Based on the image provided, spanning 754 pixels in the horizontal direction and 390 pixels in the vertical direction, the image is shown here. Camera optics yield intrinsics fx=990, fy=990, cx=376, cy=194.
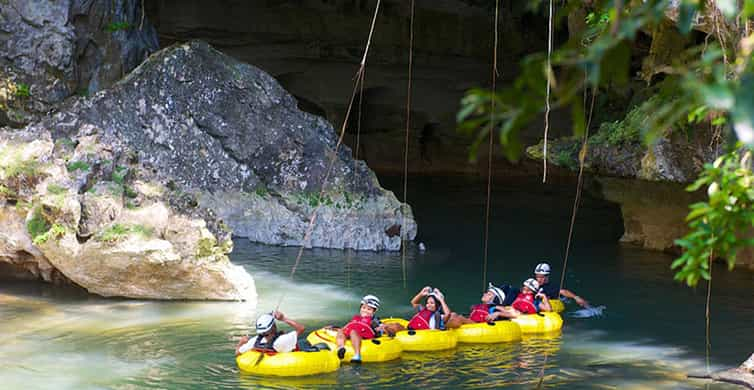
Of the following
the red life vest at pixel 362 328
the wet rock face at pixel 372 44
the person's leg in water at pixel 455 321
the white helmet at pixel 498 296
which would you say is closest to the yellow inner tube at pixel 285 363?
the red life vest at pixel 362 328

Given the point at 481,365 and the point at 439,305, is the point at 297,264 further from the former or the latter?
the point at 481,365

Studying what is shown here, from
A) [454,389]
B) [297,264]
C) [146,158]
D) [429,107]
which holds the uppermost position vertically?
[429,107]

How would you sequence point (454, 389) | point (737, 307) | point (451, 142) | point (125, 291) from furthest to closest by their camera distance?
1. point (451, 142)
2. point (737, 307)
3. point (125, 291)
4. point (454, 389)

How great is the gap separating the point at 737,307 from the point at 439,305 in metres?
4.88

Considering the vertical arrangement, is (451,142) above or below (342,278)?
above

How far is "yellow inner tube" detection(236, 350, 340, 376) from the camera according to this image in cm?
999

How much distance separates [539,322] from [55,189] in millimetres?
6486

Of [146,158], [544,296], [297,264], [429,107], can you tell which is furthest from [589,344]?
[429,107]

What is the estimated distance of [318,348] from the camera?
34.7ft

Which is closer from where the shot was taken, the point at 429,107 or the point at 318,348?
the point at 318,348

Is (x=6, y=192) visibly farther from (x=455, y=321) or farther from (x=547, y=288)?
(x=547, y=288)

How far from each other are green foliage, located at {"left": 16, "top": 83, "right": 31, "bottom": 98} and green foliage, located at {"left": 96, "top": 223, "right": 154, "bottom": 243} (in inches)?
247

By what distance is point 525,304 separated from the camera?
42.5ft

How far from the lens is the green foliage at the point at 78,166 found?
43.8 ft
